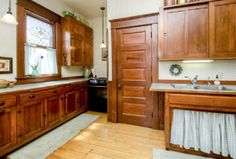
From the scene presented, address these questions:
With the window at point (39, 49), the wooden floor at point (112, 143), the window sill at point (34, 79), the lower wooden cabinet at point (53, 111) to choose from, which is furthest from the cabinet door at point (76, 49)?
the wooden floor at point (112, 143)

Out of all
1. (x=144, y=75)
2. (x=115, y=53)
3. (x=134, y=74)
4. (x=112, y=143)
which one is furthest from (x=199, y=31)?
(x=112, y=143)

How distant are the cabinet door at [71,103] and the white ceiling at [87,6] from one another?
94.0 inches

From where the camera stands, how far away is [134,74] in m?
3.08

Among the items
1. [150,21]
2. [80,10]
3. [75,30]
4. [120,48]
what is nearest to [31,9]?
[75,30]

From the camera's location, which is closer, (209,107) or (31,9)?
(209,107)

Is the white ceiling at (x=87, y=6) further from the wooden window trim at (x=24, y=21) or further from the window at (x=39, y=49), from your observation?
the window at (x=39, y=49)

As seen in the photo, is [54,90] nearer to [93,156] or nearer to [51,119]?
[51,119]

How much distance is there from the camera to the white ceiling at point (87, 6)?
12.3ft

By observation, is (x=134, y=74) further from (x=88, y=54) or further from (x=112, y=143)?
(x=88, y=54)

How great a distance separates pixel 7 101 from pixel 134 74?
2228 millimetres

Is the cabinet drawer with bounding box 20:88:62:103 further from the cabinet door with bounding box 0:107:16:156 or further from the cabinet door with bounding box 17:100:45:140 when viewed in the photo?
the cabinet door with bounding box 0:107:16:156

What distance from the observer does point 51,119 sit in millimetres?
2764

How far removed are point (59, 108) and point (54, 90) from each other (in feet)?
1.41

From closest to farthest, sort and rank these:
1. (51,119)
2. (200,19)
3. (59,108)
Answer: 1. (200,19)
2. (51,119)
3. (59,108)
